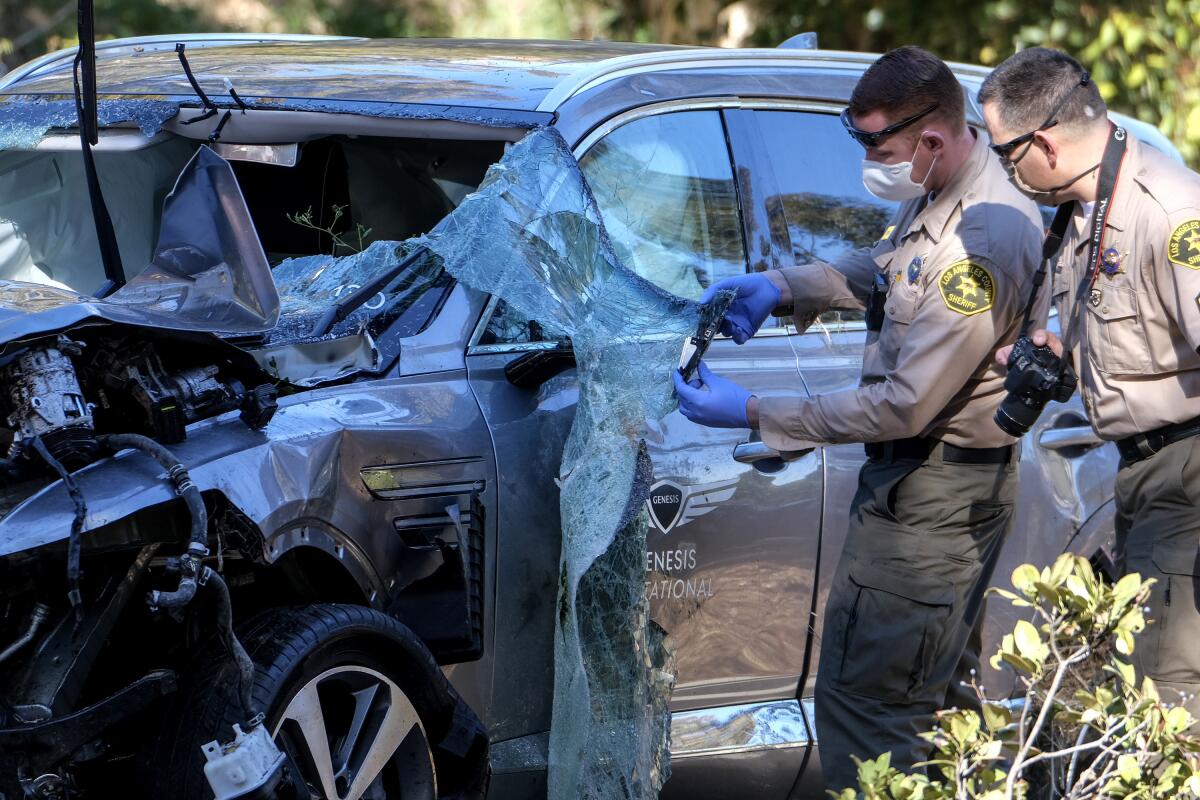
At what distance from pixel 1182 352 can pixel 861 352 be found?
928mm

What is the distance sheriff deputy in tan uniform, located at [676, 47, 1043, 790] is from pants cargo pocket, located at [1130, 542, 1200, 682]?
0.44 meters

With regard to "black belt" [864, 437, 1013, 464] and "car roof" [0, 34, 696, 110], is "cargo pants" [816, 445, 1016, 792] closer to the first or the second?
"black belt" [864, 437, 1013, 464]

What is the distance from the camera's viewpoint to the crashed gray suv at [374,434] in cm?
241

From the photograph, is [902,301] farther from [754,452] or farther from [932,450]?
[754,452]

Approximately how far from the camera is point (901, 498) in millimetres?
3223

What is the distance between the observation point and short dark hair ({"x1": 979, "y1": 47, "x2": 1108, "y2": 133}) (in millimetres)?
2916

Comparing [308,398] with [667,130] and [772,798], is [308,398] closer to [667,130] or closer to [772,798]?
[667,130]

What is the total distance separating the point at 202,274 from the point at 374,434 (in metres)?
0.46

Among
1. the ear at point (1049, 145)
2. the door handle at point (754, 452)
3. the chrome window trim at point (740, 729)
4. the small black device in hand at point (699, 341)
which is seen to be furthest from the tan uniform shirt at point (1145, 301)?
the chrome window trim at point (740, 729)

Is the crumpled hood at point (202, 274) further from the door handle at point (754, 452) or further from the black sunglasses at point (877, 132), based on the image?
the black sunglasses at point (877, 132)

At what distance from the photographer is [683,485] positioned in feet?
10.6

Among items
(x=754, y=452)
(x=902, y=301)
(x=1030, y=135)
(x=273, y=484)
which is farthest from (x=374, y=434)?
(x=1030, y=135)

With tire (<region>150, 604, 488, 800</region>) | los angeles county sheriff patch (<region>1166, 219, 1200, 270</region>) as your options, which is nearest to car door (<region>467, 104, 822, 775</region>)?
tire (<region>150, 604, 488, 800</region>)

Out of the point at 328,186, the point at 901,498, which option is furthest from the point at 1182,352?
the point at 328,186
